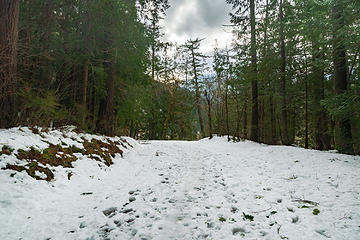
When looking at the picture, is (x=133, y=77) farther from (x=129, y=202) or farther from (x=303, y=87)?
(x=303, y=87)

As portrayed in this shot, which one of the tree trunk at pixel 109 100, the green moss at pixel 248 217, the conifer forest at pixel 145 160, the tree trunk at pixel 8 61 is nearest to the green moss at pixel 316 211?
the conifer forest at pixel 145 160

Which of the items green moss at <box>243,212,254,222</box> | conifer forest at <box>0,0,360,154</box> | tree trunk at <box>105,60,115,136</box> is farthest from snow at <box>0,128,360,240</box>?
tree trunk at <box>105,60,115,136</box>

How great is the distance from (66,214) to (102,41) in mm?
7836

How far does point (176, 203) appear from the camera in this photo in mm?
3402

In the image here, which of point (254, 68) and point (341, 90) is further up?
point (254, 68)

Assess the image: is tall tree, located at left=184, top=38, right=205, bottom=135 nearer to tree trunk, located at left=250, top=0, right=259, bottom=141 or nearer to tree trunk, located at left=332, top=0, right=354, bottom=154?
tree trunk, located at left=250, top=0, right=259, bottom=141

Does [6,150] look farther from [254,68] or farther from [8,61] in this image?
[254,68]

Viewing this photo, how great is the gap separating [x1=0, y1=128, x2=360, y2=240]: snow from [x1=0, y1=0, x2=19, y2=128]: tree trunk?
23.3 inches

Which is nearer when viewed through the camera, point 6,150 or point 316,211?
point 316,211

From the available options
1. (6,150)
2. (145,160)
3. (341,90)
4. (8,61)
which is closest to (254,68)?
(341,90)

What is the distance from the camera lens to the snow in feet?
8.09

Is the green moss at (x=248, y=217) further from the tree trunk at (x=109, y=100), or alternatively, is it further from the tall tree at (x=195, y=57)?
the tall tree at (x=195, y=57)

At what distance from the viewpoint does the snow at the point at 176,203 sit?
2467mm

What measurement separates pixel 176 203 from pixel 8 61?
5.38 metres
